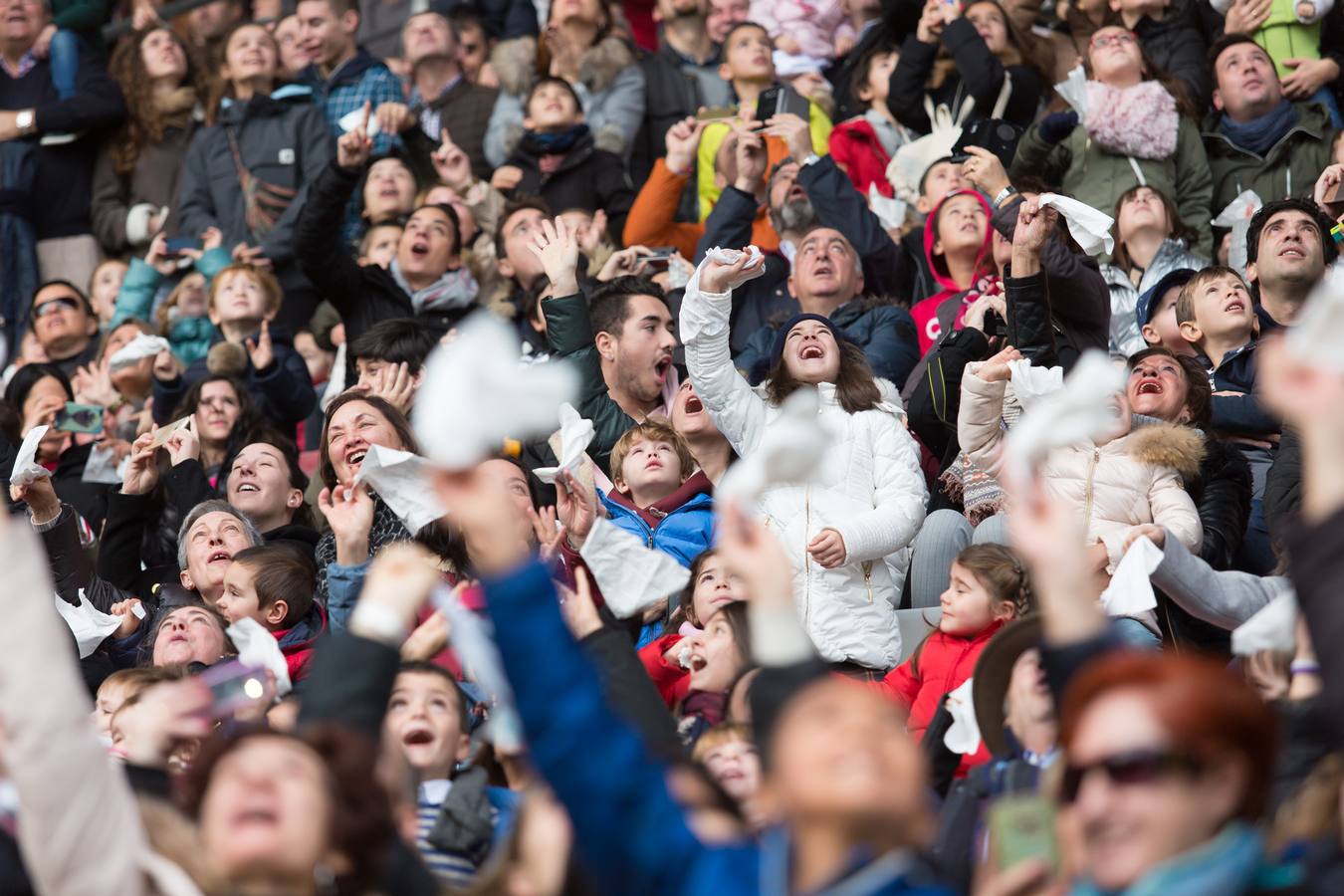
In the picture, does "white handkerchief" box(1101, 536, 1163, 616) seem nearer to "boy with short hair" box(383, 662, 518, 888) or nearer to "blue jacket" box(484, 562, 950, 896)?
"boy with short hair" box(383, 662, 518, 888)

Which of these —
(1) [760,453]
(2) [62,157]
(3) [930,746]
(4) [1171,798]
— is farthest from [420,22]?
(4) [1171,798]

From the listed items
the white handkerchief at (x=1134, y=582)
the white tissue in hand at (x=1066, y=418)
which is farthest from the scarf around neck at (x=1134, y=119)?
the white tissue in hand at (x=1066, y=418)

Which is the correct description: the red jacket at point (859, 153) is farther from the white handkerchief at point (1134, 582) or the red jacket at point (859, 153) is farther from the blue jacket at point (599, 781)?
the blue jacket at point (599, 781)

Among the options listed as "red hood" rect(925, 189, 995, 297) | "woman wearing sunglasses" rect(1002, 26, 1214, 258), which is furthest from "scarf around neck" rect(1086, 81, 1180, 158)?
"red hood" rect(925, 189, 995, 297)

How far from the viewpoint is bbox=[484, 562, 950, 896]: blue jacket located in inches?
121

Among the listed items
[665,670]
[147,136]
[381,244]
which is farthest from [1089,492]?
[147,136]

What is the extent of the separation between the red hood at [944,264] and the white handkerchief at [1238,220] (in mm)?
1106

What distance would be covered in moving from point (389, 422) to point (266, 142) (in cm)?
446

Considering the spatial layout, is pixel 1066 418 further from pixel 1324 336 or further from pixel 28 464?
pixel 28 464

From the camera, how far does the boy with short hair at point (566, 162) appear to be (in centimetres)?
970

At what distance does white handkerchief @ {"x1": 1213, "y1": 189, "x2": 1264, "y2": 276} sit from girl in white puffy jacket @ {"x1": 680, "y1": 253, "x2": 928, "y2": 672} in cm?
233

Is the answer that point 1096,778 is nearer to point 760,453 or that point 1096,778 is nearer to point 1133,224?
point 760,453

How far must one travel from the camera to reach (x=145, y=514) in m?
7.64

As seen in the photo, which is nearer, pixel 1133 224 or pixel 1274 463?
pixel 1274 463
